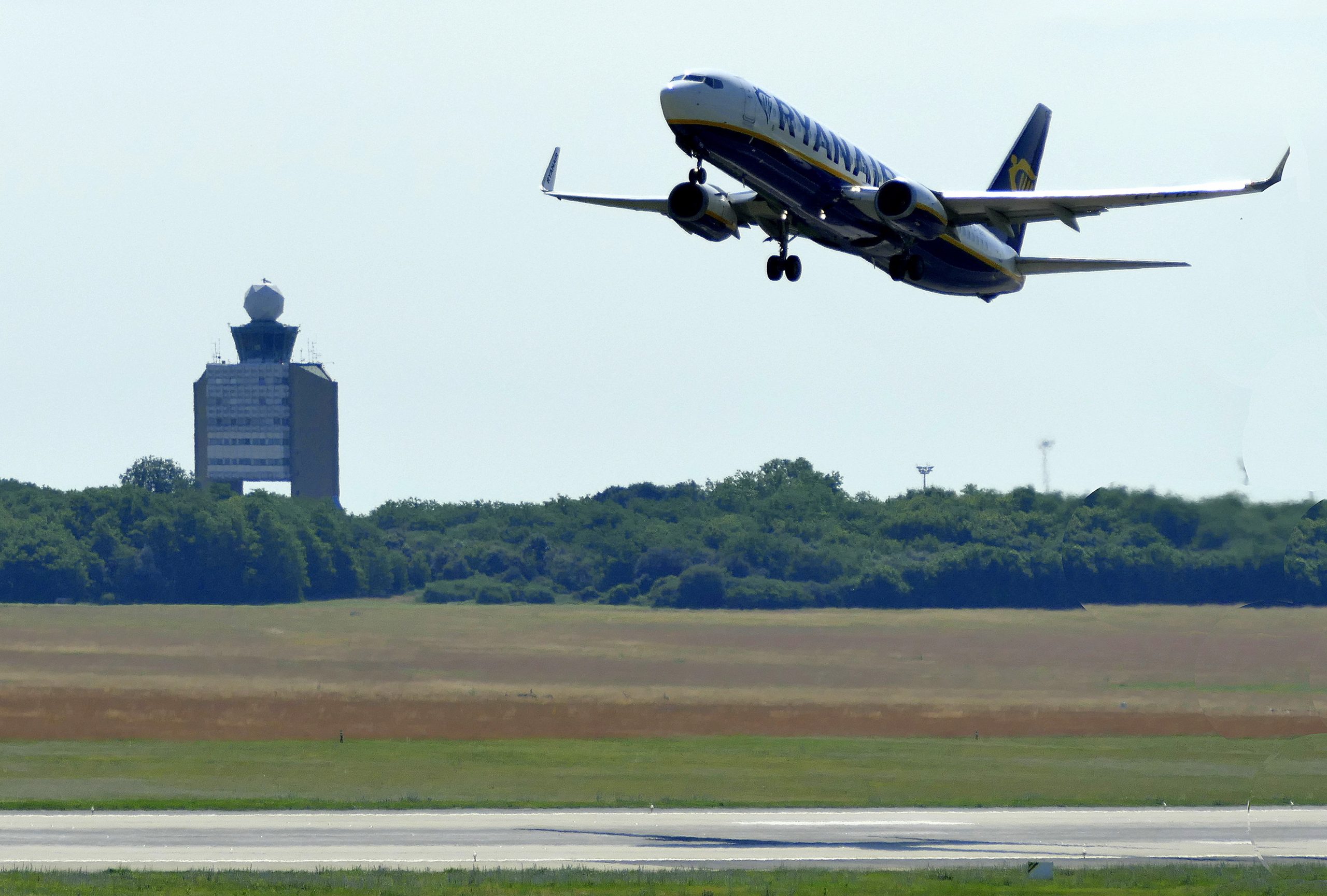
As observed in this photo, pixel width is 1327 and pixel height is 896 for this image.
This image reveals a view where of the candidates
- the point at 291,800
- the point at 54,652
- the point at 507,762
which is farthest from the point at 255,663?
the point at 291,800

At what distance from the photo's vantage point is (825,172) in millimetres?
45531

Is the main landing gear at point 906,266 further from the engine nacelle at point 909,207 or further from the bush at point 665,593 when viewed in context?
the bush at point 665,593

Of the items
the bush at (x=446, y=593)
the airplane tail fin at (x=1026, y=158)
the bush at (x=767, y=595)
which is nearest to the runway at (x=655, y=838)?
the airplane tail fin at (x=1026, y=158)

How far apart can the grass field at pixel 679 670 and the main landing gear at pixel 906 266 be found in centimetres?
1254

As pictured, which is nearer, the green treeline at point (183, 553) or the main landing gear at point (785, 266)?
the main landing gear at point (785, 266)

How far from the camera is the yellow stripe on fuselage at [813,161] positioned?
1667 inches

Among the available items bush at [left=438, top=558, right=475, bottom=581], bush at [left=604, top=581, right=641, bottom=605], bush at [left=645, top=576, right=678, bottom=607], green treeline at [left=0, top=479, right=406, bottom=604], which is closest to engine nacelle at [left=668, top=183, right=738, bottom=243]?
bush at [left=645, top=576, right=678, bottom=607]

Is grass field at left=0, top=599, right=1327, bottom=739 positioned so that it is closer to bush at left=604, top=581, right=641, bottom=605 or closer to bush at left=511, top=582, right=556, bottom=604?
bush at left=604, top=581, right=641, bottom=605

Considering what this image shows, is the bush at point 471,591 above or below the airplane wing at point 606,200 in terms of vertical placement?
below

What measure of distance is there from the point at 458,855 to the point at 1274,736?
1656cm

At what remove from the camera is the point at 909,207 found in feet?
149

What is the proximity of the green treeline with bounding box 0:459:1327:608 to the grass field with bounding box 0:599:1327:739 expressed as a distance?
5166 millimetres

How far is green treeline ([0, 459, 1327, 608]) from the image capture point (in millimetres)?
130750

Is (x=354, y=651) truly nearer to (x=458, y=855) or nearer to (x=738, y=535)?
(x=738, y=535)
